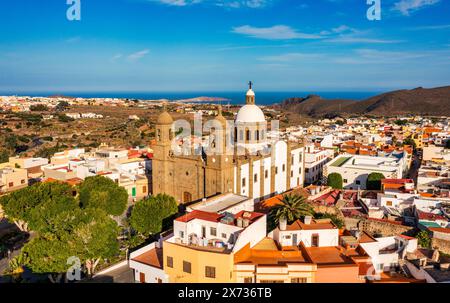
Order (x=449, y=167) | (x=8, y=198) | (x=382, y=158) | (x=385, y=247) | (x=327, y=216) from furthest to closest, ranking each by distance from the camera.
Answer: (x=382, y=158), (x=449, y=167), (x=8, y=198), (x=327, y=216), (x=385, y=247)

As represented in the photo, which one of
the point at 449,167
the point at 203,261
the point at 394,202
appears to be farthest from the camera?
the point at 449,167

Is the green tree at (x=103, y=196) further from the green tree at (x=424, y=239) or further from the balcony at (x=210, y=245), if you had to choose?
the green tree at (x=424, y=239)

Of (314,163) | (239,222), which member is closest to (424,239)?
(239,222)

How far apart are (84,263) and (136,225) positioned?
3610 mm

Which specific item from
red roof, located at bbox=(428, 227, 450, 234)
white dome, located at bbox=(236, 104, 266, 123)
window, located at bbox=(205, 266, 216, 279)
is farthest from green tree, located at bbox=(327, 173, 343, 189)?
window, located at bbox=(205, 266, 216, 279)

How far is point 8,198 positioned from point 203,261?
16397mm

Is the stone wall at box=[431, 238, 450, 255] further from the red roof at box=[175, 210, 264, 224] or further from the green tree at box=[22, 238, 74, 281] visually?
the green tree at box=[22, 238, 74, 281]

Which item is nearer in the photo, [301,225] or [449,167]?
[301,225]

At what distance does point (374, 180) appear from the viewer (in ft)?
Answer: 109

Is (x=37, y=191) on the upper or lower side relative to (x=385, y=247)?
upper

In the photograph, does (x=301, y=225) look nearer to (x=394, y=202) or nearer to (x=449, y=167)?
(x=394, y=202)

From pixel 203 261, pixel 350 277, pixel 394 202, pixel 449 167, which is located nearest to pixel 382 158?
pixel 449 167

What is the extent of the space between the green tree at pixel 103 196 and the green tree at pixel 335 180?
18.6 m

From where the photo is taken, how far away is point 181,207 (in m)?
27.4
